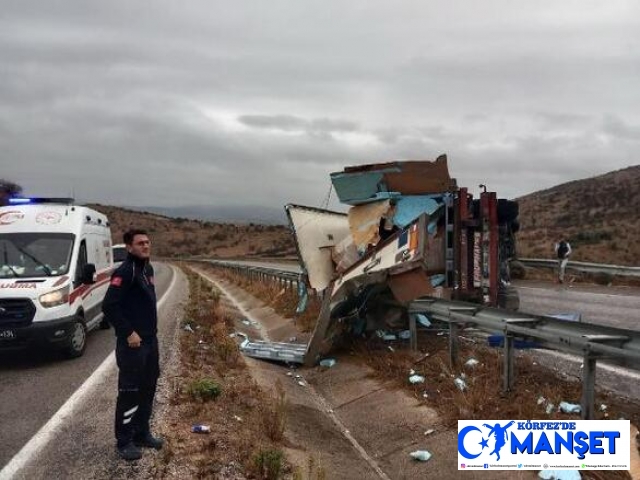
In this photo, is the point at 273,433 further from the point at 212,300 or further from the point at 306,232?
the point at 212,300

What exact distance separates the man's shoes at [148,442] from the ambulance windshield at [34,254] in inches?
205

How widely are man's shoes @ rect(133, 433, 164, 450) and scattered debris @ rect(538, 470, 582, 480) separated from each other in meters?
3.30

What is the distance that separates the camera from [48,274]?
9750mm

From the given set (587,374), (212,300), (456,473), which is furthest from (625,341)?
(212,300)

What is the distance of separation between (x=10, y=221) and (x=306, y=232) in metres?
5.70

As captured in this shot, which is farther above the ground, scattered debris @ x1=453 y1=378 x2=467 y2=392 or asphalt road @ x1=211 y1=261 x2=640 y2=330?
scattered debris @ x1=453 y1=378 x2=467 y2=392

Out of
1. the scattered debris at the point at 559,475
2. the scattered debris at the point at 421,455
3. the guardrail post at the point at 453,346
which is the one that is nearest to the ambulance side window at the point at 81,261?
the guardrail post at the point at 453,346

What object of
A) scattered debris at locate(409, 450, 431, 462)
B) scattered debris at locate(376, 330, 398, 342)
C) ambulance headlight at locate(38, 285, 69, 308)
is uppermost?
ambulance headlight at locate(38, 285, 69, 308)

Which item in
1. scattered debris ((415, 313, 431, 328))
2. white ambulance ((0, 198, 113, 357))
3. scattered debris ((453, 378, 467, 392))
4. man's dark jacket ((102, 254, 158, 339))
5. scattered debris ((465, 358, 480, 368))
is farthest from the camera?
scattered debris ((415, 313, 431, 328))

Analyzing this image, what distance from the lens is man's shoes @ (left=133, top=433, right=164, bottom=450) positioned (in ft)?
17.6

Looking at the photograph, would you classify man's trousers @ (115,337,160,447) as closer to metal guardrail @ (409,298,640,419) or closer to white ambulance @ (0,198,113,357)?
metal guardrail @ (409,298,640,419)

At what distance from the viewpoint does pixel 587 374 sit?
216 inches

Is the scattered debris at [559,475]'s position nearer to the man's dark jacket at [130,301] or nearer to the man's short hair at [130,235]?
the man's dark jacket at [130,301]

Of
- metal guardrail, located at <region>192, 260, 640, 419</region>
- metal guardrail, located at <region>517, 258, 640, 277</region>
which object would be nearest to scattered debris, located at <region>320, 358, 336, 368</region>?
metal guardrail, located at <region>192, 260, 640, 419</region>
